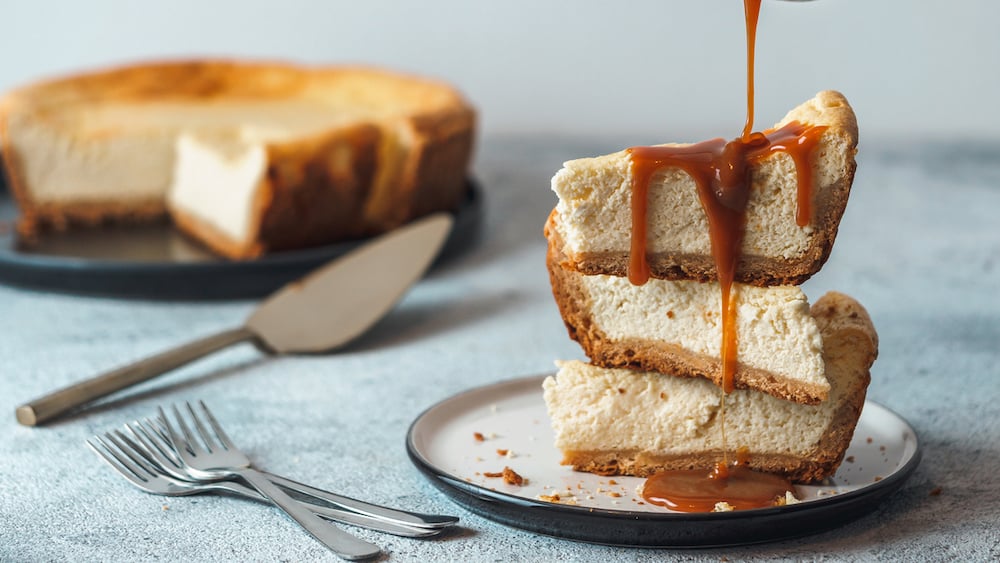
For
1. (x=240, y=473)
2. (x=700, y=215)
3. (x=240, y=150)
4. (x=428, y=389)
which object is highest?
(x=700, y=215)

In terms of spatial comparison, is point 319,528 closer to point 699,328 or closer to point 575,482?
point 575,482

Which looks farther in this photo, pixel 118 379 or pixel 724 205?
pixel 118 379

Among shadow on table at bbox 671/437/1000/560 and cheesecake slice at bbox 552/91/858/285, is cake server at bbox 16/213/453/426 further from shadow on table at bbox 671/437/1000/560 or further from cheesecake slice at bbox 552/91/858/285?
shadow on table at bbox 671/437/1000/560

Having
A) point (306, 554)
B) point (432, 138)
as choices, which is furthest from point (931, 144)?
point (306, 554)

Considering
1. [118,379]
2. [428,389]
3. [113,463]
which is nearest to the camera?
[113,463]

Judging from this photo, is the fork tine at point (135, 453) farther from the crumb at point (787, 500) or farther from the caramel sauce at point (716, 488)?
the crumb at point (787, 500)

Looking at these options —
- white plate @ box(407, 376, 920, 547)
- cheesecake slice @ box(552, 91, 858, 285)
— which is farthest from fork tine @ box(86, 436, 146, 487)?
cheesecake slice @ box(552, 91, 858, 285)

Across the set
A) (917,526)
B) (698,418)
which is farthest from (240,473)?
(917,526)

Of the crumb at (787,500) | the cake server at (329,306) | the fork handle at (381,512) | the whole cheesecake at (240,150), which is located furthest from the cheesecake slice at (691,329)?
the whole cheesecake at (240,150)
